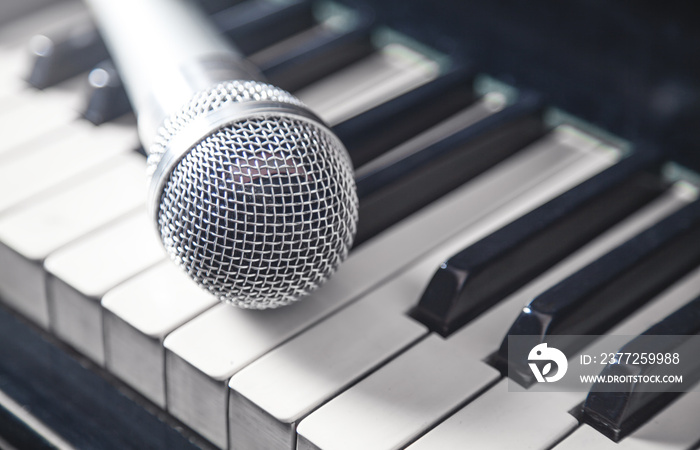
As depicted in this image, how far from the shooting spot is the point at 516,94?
1.30 m

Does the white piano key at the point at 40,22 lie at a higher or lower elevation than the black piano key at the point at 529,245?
higher

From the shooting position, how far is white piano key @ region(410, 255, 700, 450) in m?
0.84

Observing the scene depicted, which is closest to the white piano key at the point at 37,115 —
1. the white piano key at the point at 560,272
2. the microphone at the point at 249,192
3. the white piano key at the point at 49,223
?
the white piano key at the point at 49,223

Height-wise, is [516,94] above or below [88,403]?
above

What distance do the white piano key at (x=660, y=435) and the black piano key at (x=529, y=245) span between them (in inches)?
6.6

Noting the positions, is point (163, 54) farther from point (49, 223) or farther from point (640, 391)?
point (640, 391)

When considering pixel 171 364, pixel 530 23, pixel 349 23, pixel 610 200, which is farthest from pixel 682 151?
pixel 171 364

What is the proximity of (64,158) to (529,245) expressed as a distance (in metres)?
0.55

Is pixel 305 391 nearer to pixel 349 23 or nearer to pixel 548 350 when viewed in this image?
pixel 548 350

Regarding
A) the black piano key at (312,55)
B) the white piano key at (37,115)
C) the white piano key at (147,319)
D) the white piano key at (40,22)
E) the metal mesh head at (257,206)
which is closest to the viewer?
the metal mesh head at (257,206)

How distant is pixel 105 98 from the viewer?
4.10 feet

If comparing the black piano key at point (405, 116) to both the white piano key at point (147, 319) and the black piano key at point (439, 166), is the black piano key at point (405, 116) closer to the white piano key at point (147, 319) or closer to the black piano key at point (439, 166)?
the black piano key at point (439, 166)

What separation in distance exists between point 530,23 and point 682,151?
242mm

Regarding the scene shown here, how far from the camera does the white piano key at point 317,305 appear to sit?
2.98ft
